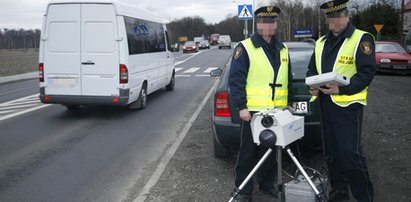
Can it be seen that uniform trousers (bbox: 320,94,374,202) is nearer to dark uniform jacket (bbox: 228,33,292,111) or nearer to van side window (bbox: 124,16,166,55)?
dark uniform jacket (bbox: 228,33,292,111)

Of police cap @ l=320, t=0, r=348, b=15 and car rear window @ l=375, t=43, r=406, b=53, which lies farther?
car rear window @ l=375, t=43, r=406, b=53

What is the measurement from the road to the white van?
587mm

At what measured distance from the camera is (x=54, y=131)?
8844 millimetres

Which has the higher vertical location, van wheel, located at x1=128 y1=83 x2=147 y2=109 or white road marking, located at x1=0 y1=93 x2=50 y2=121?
van wheel, located at x1=128 y1=83 x2=147 y2=109

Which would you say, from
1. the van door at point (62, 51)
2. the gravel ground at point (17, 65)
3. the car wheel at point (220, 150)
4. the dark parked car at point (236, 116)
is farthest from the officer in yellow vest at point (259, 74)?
the gravel ground at point (17, 65)

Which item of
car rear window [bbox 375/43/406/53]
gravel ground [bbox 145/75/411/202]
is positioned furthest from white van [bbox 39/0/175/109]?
car rear window [bbox 375/43/406/53]

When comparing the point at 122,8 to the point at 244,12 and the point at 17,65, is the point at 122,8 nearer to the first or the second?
the point at 244,12

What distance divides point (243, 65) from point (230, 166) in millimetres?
2102

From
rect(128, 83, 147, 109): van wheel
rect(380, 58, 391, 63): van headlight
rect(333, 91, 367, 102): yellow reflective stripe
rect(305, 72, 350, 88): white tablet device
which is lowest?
rect(128, 83, 147, 109): van wheel

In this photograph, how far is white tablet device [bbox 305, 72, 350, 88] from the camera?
12.1 ft

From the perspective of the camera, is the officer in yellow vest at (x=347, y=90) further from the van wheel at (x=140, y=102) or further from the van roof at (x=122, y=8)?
the van wheel at (x=140, y=102)

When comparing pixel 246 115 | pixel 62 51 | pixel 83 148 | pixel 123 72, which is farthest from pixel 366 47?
pixel 62 51

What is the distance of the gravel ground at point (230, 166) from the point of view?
488 cm

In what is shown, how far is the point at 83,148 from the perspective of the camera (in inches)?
293
